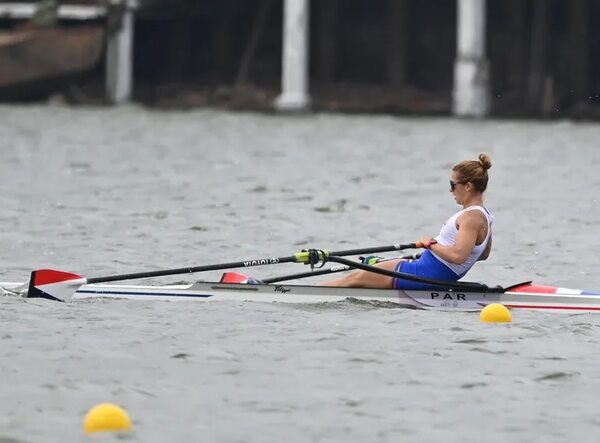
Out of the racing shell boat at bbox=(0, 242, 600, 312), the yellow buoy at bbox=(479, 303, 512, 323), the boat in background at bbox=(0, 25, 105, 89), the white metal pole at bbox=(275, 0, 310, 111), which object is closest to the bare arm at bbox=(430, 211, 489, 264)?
the racing shell boat at bbox=(0, 242, 600, 312)

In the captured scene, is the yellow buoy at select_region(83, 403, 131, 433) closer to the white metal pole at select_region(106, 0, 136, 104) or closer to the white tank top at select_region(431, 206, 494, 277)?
the white tank top at select_region(431, 206, 494, 277)

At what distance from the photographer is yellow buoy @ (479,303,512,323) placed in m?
11.8

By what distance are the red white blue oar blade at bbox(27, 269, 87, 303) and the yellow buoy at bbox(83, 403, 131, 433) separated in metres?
4.08

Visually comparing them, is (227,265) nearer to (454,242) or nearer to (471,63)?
(454,242)

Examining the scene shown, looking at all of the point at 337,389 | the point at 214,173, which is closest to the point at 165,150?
Answer: the point at 214,173

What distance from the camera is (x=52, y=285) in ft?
40.9

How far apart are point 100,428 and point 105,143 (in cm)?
2231

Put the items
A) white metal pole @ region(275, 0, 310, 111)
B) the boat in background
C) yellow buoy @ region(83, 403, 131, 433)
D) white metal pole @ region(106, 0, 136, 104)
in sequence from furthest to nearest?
white metal pole @ region(106, 0, 136, 104) < the boat in background < white metal pole @ region(275, 0, 310, 111) < yellow buoy @ region(83, 403, 131, 433)

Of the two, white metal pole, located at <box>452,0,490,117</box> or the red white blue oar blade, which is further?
white metal pole, located at <box>452,0,490,117</box>

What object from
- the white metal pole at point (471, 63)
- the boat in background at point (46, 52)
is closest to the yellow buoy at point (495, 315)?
the white metal pole at point (471, 63)

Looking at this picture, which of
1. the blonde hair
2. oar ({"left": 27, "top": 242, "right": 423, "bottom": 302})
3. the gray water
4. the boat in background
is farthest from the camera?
the boat in background

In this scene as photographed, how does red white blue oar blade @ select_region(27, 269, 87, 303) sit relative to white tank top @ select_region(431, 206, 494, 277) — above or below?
below

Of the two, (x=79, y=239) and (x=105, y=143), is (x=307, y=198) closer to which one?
(x=79, y=239)

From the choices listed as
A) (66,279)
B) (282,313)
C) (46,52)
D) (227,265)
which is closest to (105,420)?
(282,313)
